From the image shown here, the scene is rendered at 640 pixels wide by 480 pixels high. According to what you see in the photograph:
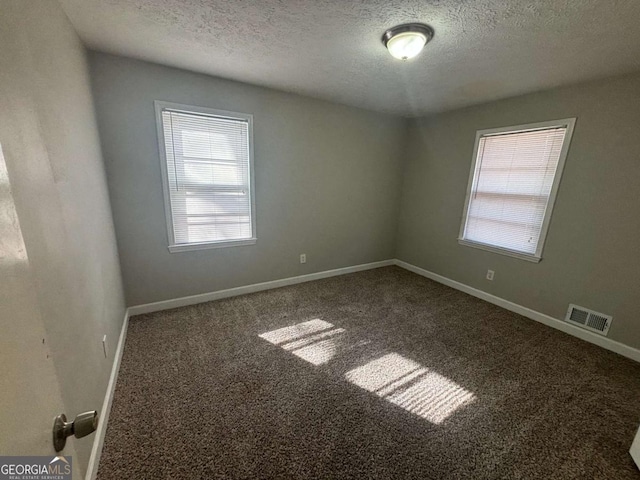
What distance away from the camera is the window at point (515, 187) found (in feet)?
8.59

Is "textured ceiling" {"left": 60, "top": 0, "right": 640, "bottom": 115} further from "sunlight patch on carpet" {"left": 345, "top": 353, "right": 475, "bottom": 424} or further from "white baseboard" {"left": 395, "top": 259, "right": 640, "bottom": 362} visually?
"sunlight patch on carpet" {"left": 345, "top": 353, "right": 475, "bottom": 424}

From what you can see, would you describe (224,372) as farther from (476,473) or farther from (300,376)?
(476,473)

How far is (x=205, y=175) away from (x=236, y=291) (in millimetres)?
1398

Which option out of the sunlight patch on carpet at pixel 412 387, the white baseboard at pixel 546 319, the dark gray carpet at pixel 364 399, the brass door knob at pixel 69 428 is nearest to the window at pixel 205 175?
the dark gray carpet at pixel 364 399

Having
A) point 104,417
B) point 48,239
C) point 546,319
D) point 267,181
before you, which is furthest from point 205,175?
point 546,319

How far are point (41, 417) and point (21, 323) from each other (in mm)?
178

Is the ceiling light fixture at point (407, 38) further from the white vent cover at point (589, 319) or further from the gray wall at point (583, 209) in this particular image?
the white vent cover at point (589, 319)

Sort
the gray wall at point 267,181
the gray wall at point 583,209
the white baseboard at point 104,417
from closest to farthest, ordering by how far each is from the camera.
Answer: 1. the white baseboard at point 104,417
2. the gray wall at point 583,209
3. the gray wall at point 267,181

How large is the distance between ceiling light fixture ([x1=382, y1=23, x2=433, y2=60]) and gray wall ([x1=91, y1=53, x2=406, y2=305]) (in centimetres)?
155

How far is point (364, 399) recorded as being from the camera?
1742mm

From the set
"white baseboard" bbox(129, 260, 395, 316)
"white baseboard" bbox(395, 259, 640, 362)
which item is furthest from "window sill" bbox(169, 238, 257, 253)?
"white baseboard" bbox(395, 259, 640, 362)

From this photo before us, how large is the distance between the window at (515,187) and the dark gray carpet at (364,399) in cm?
94

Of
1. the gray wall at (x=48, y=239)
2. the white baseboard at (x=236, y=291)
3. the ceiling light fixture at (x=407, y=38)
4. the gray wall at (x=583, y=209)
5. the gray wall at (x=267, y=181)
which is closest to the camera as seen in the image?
the gray wall at (x=48, y=239)

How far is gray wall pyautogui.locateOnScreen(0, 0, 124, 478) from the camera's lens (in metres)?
0.42
